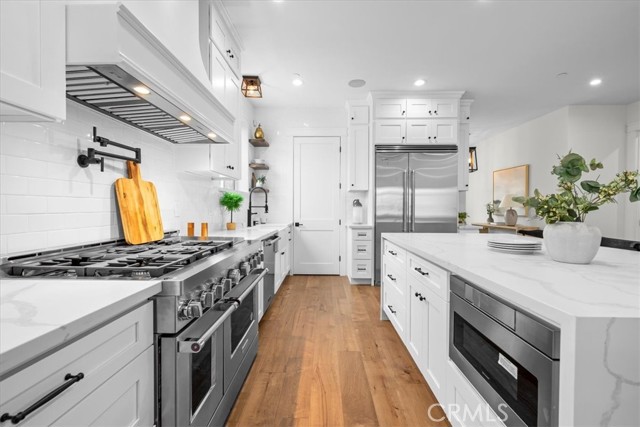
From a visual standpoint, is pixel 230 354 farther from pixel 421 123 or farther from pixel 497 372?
pixel 421 123

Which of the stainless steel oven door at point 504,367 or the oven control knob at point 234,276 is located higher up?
the oven control knob at point 234,276

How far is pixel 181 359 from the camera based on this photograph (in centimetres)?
105

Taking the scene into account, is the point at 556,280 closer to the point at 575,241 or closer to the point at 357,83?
the point at 575,241

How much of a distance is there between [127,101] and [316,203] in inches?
148

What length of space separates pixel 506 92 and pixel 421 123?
136 cm

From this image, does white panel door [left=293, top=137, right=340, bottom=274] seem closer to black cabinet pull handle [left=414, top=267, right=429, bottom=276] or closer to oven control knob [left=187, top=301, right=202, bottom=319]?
black cabinet pull handle [left=414, top=267, right=429, bottom=276]

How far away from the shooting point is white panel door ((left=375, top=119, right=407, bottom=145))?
4516 millimetres

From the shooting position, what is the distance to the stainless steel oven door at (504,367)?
0.81 metres

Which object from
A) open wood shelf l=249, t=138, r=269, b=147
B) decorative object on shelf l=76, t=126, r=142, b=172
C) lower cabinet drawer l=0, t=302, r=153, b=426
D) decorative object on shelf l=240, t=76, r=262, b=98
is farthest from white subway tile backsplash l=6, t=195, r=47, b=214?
open wood shelf l=249, t=138, r=269, b=147

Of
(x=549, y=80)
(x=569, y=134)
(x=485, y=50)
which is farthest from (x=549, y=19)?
(x=569, y=134)

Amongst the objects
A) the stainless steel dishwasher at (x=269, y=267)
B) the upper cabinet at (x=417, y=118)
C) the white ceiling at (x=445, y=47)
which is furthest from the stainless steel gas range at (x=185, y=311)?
the upper cabinet at (x=417, y=118)

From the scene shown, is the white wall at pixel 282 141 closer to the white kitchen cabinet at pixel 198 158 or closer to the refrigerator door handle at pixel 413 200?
the refrigerator door handle at pixel 413 200

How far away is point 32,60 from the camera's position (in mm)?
894

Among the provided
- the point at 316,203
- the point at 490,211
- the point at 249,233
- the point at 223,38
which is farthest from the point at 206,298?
the point at 490,211
